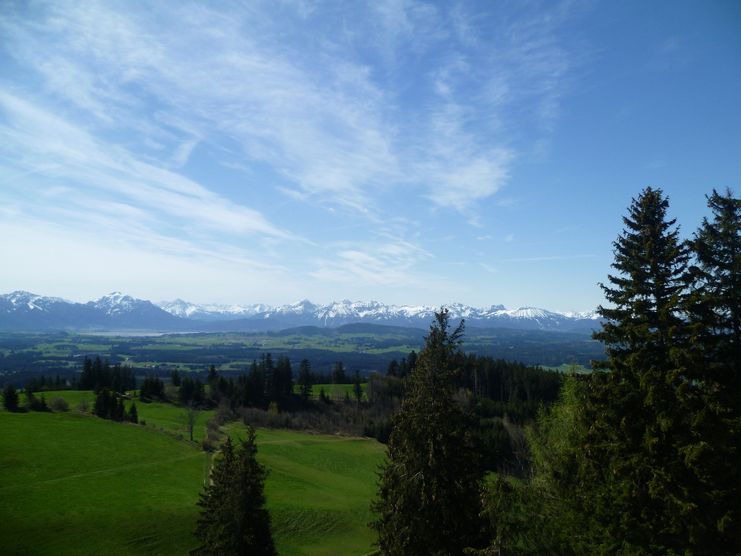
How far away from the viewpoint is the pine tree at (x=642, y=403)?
49.8 feet

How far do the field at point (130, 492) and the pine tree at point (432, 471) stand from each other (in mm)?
29813

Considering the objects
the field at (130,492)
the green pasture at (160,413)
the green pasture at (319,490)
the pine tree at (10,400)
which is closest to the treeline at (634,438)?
the green pasture at (319,490)

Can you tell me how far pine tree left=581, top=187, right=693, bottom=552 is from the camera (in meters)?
15.2

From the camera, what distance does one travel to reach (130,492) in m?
45.4

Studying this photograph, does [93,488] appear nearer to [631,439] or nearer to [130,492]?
[130,492]

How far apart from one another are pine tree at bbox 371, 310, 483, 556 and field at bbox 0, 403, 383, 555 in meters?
29.8

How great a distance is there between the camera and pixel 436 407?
648 inches

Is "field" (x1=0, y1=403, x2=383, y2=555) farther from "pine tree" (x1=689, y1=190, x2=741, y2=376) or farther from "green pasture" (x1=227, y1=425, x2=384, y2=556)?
"pine tree" (x1=689, y1=190, x2=741, y2=376)

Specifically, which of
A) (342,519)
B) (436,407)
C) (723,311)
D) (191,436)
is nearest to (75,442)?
(191,436)

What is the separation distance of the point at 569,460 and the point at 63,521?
128 feet

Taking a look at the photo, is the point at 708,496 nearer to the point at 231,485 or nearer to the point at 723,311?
the point at 723,311

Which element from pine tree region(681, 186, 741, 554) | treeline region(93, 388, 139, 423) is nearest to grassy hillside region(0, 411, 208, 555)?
treeline region(93, 388, 139, 423)

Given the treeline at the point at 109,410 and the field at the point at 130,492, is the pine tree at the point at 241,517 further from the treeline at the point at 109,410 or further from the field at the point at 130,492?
the treeline at the point at 109,410

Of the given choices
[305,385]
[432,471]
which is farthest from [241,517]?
[305,385]
